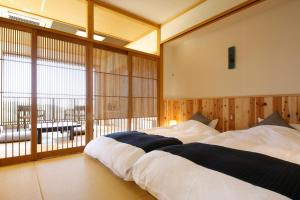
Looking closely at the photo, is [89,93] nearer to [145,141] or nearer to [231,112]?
[145,141]

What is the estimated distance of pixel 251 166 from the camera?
140 centimetres

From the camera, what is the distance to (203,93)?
401 cm

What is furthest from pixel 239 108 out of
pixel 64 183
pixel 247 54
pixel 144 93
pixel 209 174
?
pixel 64 183

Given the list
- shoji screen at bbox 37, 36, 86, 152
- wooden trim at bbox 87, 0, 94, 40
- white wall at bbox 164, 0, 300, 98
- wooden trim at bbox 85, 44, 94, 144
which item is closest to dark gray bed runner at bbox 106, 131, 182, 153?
wooden trim at bbox 85, 44, 94, 144

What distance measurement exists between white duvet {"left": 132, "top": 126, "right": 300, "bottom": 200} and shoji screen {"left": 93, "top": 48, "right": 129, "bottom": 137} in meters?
2.09

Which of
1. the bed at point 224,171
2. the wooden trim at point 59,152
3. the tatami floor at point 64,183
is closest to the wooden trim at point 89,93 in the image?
the wooden trim at point 59,152

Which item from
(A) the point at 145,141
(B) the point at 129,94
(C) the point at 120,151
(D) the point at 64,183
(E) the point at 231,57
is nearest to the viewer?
(D) the point at 64,183

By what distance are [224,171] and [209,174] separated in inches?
4.8

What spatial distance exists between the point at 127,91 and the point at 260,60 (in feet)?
8.58

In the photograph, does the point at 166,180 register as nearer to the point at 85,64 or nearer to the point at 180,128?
the point at 180,128

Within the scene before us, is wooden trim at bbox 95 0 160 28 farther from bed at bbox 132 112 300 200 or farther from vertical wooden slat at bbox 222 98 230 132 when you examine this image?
bed at bbox 132 112 300 200

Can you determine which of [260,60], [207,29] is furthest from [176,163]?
[207,29]

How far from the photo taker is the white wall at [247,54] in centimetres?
274

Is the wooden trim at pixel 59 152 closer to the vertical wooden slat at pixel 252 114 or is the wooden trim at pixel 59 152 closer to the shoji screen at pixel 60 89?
the shoji screen at pixel 60 89
